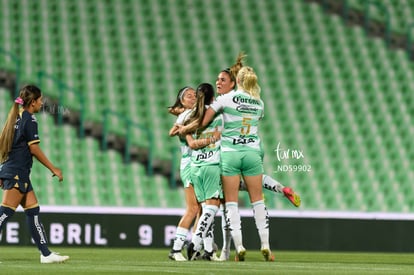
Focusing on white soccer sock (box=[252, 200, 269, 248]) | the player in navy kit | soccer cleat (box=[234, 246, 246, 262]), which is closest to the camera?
the player in navy kit

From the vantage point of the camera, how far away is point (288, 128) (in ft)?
69.2

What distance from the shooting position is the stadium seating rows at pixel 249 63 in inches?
782

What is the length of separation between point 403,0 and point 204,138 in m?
13.5

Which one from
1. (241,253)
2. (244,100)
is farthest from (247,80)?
(241,253)

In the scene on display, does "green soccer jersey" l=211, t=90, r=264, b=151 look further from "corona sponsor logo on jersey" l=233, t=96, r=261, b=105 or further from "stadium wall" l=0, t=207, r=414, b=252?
"stadium wall" l=0, t=207, r=414, b=252

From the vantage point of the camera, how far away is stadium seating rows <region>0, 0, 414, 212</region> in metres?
19.9

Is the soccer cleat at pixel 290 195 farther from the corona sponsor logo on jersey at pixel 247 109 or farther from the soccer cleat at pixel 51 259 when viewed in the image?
the soccer cleat at pixel 51 259

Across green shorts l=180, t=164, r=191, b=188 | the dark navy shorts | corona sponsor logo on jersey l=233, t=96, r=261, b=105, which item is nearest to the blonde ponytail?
corona sponsor logo on jersey l=233, t=96, r=261, b=105

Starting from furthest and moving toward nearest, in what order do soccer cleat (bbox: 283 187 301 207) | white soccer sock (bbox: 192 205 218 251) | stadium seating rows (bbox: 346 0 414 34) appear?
stadium seating rows (bbox: 346 0 414 34) → soccer cleat (bbox: 283 187 301 207) → white soccer sock (bbox: 192 205 218 251)

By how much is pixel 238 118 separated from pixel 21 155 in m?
2.32

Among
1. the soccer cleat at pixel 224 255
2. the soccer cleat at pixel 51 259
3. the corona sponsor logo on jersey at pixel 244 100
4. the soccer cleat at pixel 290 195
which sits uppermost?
the corona sponsor logo on jersey at pixel 244 100

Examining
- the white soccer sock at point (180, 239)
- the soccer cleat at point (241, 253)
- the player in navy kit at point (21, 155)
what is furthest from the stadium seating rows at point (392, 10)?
the player in navy kit at point (21, 155)

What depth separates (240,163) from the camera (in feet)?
39.0

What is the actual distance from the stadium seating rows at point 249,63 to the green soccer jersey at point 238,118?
6.87 meters
